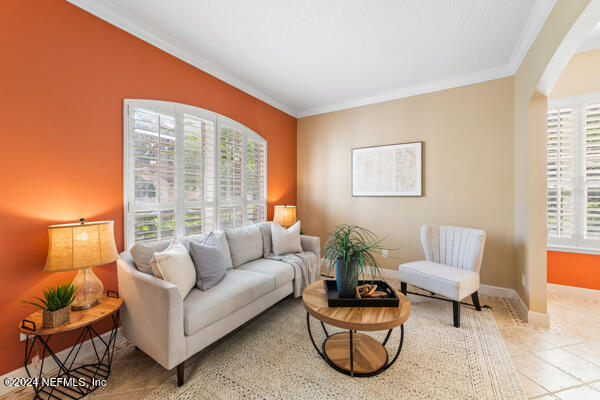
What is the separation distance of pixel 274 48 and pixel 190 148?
4.61 ft

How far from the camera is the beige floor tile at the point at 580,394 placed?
1.53 metres

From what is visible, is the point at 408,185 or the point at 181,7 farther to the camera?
the point at 408,185

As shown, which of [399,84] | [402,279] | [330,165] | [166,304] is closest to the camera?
[166,304]

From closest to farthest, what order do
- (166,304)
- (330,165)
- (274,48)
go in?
(166,304)
(274,48)
(330,165)

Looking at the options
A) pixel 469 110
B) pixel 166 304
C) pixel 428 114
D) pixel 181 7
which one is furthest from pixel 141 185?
pixel 469 110

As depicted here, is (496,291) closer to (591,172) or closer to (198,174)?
(591,172)

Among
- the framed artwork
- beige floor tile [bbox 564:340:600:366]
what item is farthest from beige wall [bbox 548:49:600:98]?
beige floor tile [bbox 564:340:600:366]

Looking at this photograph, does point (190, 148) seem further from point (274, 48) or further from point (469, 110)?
point (469, 110)

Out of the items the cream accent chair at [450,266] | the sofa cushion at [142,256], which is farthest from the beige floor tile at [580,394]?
the sofa cushion at [142,256]

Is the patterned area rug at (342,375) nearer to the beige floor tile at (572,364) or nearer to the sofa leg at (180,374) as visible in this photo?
the sofa leg at (180,374)

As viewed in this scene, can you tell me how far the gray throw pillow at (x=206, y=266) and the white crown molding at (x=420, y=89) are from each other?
10.3 feet

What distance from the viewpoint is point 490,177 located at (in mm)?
3080

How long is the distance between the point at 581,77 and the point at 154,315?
4988 millimetres

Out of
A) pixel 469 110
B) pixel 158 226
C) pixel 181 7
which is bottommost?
pixel 158 226
